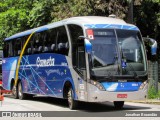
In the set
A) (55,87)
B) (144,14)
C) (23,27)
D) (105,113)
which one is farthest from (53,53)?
(23,27)

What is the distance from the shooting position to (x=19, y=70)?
74.9 feet

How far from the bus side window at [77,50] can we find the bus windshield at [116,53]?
50 cm

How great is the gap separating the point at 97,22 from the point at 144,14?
13.2 meters

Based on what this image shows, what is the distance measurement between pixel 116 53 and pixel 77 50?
1487mm

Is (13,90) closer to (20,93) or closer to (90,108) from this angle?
(20,93)

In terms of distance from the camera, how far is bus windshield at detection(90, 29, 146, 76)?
15.1 meters

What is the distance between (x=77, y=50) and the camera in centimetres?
1583

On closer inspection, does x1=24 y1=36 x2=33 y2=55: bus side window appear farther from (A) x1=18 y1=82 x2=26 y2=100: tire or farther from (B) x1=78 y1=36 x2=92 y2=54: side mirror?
(B) x1=78 y1=36 x2=92 y2=54: side mirror

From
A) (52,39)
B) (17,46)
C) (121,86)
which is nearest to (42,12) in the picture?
(17,46)

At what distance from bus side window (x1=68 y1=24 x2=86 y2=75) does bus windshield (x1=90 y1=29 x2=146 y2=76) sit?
1.63 feet

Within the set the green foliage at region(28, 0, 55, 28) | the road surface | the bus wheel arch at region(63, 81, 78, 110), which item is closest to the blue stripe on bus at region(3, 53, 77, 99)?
the bus wheel arch at region(63, 81, 78, 110)

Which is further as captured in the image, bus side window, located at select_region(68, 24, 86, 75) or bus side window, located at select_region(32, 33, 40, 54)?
bus side window, located at select_region(32, 33, 40, 54)

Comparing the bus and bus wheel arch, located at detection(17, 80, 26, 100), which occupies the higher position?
the bus

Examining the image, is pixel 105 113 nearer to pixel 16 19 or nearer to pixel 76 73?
pixel 76 73
